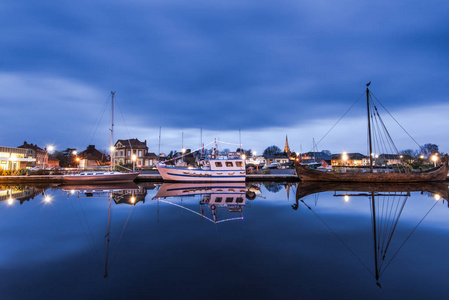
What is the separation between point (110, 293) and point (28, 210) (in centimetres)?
1309

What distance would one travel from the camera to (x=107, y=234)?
9.20m

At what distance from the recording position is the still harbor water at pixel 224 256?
4812mm

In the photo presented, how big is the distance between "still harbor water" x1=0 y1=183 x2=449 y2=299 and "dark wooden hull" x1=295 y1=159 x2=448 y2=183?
2050 centimetres

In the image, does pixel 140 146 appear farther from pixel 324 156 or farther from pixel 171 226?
pixel 324 156

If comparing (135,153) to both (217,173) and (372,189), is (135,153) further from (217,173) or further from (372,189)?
(372,189)

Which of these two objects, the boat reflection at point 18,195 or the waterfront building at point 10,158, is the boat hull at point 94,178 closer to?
the boat reflection at point 18,195

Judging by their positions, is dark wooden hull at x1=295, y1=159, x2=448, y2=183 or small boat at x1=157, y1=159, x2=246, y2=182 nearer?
dark wooden hull at x1=295, y1=159, x2=448, y2=183

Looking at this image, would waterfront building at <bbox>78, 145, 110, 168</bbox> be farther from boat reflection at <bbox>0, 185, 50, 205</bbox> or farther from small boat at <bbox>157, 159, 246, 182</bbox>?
small boat at <bbox>157, 159, 246, 182</bbox>

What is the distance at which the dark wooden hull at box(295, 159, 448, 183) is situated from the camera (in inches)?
1265

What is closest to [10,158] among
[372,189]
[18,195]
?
[18,195]

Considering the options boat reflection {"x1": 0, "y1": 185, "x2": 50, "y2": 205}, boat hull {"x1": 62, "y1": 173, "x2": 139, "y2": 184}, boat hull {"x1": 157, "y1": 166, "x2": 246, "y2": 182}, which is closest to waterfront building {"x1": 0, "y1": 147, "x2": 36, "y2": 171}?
boat hull {"x1": 62, "y1": 173, "x2": 139, "y2": 184}

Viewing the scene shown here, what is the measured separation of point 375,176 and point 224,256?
32.0 m

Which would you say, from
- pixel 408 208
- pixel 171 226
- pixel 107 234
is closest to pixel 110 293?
pixel 107 234

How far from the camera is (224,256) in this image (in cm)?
663
